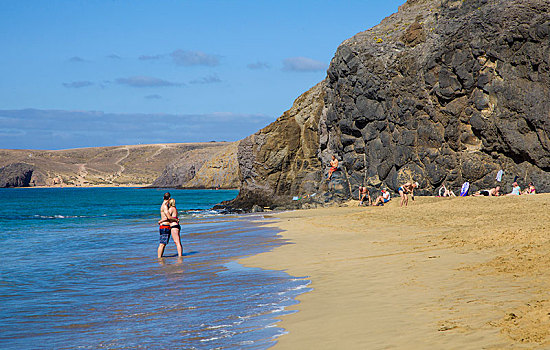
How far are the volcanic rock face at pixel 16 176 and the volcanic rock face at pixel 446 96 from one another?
154m

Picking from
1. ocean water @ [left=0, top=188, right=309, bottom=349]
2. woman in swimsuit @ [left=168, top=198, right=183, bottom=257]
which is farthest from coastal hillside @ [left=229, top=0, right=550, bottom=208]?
woman in swimsuit @ [left=168, top=198, right=183, bottom=257]

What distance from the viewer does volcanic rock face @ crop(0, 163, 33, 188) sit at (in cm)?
16662

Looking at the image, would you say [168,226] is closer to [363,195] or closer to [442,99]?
[363,195]

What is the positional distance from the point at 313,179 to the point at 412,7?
52.9 feet

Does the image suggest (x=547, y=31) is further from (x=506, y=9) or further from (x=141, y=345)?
(x=141, y=345)

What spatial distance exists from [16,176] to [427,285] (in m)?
180

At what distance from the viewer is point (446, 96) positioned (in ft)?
102

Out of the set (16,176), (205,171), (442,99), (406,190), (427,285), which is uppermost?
(16,176)

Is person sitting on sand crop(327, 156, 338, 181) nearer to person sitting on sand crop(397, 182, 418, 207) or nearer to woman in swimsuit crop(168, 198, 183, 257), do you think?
person sitting on sand crop(397, 182, 418, 207)

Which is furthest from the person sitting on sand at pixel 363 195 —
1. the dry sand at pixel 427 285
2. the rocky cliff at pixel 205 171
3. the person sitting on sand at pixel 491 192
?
the rocky cliff at pixel 205 171

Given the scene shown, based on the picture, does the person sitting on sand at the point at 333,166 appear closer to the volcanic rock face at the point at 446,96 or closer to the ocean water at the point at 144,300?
the volcanic rock face at the point at 446,96

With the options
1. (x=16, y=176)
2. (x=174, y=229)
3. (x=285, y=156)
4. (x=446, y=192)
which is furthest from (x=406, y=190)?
(x=16, y=176)

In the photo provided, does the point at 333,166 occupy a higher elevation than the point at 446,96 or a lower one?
lower

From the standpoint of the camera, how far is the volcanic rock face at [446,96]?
1080 inches
